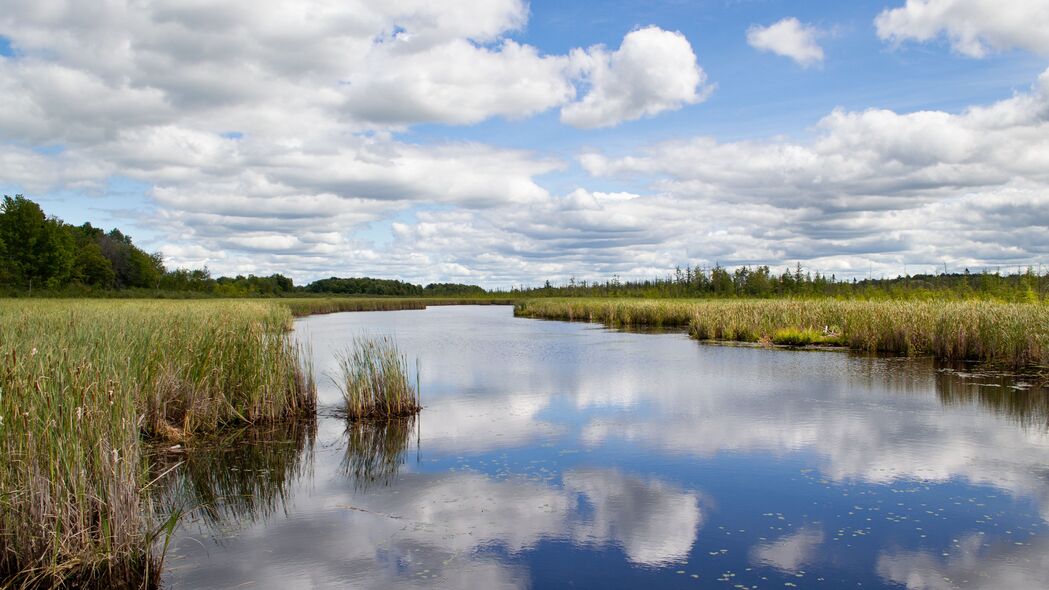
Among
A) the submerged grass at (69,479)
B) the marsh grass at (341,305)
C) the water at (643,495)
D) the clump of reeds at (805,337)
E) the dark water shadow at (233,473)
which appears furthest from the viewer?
the marsh grass at (341,305)

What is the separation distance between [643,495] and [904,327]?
1582 centimetres

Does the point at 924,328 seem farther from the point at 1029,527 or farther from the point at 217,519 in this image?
the point at 217,519

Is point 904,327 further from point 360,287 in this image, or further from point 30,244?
point 360,287

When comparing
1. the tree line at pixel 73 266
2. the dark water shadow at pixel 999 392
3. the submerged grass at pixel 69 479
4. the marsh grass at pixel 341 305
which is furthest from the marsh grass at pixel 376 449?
the tree line at pixel 73 266

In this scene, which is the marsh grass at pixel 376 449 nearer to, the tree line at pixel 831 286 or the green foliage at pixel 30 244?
the tree line at pixel 831 286

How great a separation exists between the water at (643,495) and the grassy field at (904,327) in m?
3.41

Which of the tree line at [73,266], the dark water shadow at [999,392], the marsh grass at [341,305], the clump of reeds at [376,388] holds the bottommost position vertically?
the dark water shadow at [999,392]

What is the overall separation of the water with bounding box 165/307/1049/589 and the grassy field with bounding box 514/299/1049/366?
3.41 metres

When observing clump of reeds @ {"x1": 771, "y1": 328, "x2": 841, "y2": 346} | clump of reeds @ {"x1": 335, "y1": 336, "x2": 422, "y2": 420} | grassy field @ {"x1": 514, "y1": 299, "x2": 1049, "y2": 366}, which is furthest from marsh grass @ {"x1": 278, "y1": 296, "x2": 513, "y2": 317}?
clump of reeds @ {"x1": 335, "y1": 336, "x2": 422, "y2": 420}

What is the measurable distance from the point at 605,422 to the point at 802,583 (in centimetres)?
572

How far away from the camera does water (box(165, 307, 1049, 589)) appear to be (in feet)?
16.5

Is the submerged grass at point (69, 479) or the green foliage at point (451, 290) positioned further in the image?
the green foliage at point (451, 290)

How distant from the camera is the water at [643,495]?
16.5 feet

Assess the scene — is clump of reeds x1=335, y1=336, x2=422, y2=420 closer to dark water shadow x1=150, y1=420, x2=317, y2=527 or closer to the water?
the water
